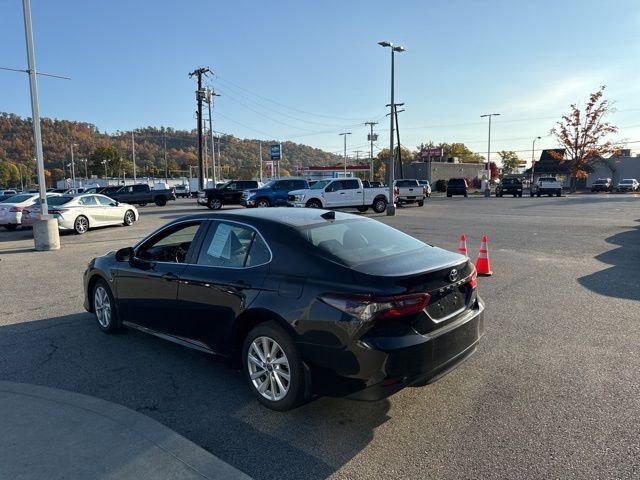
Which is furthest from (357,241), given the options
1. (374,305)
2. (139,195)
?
(139,195)

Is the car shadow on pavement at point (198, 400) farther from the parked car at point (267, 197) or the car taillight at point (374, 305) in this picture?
the parked car at point (267, 197)

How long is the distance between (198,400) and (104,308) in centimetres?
238

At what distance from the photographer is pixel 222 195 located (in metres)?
31.4

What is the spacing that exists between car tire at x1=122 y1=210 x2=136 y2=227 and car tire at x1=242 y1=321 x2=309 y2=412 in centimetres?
1794

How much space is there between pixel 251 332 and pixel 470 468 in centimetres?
188

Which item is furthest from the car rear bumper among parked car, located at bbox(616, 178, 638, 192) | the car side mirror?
parked car, located at bbox(616, 178, 638, 192)

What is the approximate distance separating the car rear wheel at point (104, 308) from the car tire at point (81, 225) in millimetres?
13201

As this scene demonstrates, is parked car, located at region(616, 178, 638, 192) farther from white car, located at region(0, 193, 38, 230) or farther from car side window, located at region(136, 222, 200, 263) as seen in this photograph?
car side window, located at region(136, 222, 200, 263)

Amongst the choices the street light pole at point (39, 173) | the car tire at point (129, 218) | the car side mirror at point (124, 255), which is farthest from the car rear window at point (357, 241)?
the car tire at point (129, 218)

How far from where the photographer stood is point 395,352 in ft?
10.5

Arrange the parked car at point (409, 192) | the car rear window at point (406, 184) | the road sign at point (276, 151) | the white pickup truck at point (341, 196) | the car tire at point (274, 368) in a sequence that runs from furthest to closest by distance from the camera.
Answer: the road sign at point (276, 151)
the car rear window at point (406, 184)
the parked car at point (409, 192)
the white pickup truck at point (341, 196)
the car tire at point (274, 368)

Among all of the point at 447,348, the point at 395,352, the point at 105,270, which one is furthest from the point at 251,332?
the point at 105,270

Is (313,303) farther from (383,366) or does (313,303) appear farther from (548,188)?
(548,188)

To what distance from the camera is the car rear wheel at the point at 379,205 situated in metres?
26.5
